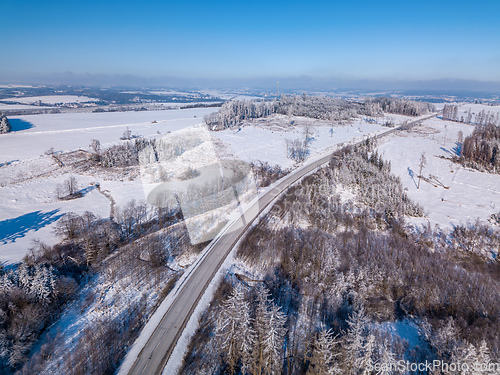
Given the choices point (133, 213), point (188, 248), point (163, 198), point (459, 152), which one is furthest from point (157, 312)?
point (459, 152)

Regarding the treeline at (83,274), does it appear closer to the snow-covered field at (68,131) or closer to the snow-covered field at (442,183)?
the snow-covered field at (442,183)

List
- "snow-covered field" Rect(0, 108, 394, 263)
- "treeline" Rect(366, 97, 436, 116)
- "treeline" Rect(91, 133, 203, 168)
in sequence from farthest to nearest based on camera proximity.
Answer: "treeline" Rect(366, 97, 436, 116) < "treeline" Rect(91, 133, 203, 168) < "snow-covered field" Rect(0, 108, 394, 263)

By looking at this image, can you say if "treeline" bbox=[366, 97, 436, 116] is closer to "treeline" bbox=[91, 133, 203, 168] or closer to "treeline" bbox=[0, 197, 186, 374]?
"treeline" bbox=[91, 133, 203, 168]

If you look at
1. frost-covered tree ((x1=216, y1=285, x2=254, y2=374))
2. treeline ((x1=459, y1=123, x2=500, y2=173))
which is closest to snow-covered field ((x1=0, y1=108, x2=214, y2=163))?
frost-covered tree ((x1=216, y1=285, x2=254, y2=374))

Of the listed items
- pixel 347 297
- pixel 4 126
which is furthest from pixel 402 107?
pixel 4 126

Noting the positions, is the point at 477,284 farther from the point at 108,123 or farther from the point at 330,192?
the point at 108,123

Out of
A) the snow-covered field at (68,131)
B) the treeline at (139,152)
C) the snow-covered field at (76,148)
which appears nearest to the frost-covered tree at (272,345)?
the snow-covered field at (76,148)
